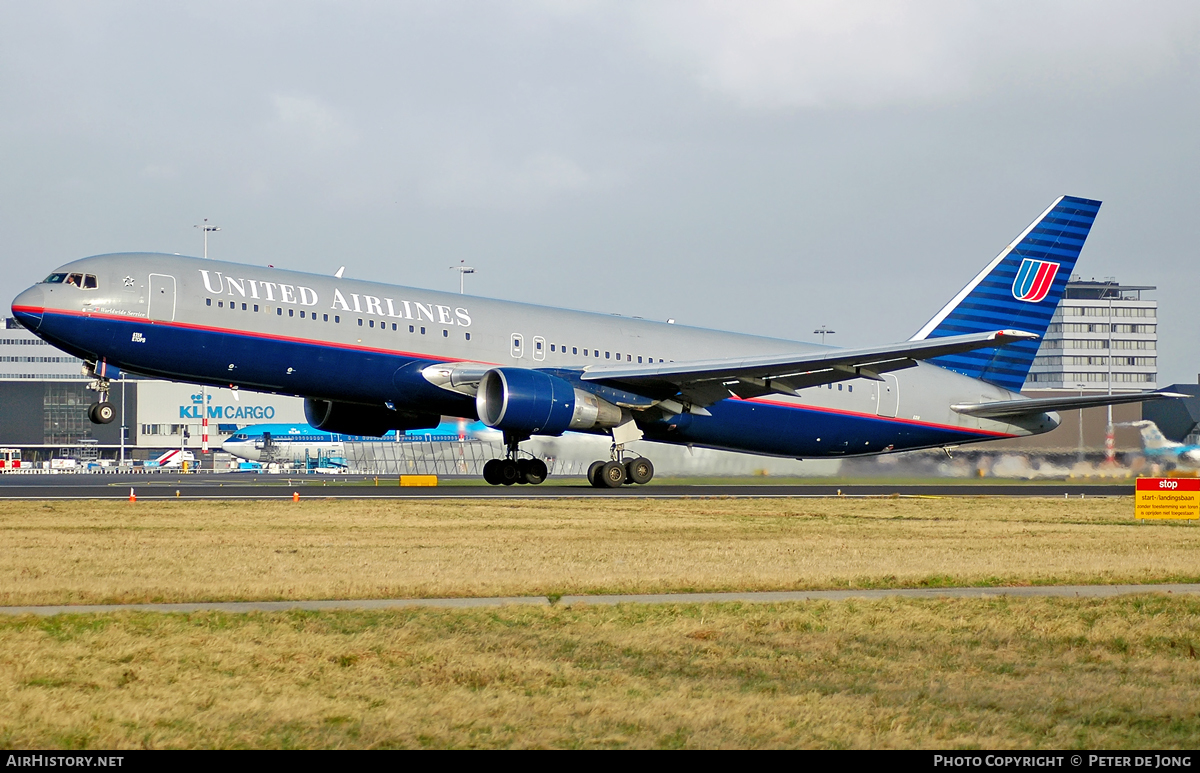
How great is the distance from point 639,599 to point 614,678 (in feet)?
15.3

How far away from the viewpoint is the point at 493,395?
32969 mm

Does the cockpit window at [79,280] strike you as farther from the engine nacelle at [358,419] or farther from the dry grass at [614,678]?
the dry grass at [614,678]

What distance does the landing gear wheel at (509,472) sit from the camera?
125ft

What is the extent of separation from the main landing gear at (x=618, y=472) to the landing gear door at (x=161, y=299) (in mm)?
13725

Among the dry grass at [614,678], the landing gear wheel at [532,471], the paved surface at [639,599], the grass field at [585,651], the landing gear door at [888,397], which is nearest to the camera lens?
the dry grass at [614,678]

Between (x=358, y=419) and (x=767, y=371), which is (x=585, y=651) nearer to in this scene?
(x=767, y=371)

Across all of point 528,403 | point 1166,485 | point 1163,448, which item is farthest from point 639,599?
point 1163,448

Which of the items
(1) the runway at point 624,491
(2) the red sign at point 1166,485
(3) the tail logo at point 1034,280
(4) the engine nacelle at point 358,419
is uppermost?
(3) the tail logo at point 1034,280

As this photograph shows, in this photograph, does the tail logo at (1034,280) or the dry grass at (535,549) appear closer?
the dry grass at (535,549)

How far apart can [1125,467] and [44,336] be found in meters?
36.5

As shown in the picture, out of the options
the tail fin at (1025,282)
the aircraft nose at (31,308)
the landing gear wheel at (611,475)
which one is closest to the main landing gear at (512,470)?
the landing gear wheel at (611,475)

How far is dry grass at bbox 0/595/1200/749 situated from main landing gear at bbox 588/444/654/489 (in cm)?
2430

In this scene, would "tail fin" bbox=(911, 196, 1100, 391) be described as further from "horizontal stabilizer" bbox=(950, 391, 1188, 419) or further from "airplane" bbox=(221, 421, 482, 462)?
"airplane" bbox=(221, 421, 482, 462)

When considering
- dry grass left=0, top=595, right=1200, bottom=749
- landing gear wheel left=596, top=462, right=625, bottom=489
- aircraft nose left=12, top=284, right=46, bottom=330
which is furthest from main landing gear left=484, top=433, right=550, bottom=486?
dry grass left=0, top=595, right=1200, bottom=749
